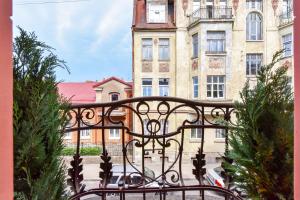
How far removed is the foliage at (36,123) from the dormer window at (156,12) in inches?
311

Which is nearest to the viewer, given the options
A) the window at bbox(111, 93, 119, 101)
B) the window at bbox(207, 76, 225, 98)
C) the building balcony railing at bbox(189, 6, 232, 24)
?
the window at bbox(111, 93, 119, 101)

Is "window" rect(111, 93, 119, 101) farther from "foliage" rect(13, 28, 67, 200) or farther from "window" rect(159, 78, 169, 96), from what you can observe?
"foliage" rect(13, 28, 67, 200)

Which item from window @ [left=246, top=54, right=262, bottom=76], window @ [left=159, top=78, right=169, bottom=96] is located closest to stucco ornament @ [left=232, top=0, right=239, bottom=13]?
window @ [left=246, top=54, right=262, bottom=76]

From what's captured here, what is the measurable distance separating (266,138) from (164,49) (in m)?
7.73

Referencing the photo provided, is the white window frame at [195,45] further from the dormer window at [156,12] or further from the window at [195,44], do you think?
the dormer window at [156,12]

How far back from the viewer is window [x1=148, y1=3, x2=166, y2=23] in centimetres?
836

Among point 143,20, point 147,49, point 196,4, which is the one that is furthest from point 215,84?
point 143,20

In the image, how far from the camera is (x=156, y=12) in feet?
27.5

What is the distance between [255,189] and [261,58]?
26.3ft

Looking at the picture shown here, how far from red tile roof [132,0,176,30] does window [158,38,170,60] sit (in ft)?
1.16

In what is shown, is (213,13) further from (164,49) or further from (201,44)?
(164,49)

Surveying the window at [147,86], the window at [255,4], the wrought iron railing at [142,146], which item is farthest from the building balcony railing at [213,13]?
the wrought iron railing at [142,146]

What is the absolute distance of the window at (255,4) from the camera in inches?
324

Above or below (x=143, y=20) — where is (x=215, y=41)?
below
